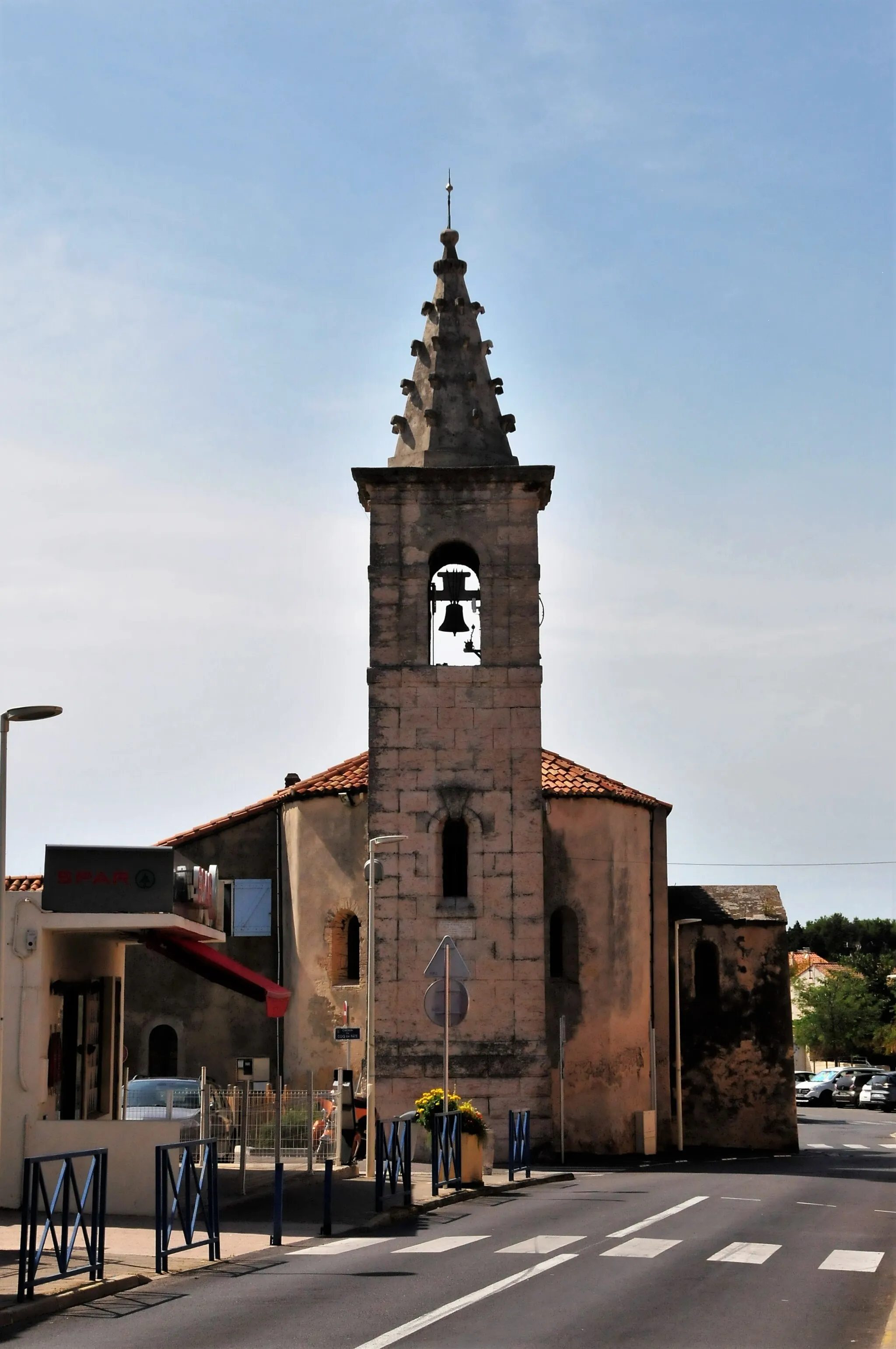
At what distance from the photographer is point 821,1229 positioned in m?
19.2

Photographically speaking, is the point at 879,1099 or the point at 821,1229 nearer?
the point at 821,1229

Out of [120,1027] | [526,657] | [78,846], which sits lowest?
[120,1027]

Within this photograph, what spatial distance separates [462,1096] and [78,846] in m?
14.2

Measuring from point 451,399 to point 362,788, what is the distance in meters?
8.53

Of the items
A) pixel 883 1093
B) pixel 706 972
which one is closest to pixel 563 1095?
pixel 706 972

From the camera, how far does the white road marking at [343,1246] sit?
1638 cm

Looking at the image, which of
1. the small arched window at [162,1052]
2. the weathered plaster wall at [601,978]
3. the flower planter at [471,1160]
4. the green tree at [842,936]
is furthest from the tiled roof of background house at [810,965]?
the flower planter at [471,1160]

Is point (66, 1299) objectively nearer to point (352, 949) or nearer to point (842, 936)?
→ point (352, 949)

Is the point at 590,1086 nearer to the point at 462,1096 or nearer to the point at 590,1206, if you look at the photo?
the point at 462,1096

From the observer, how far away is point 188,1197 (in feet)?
51.5

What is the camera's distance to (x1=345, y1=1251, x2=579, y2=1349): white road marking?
11.0 metres

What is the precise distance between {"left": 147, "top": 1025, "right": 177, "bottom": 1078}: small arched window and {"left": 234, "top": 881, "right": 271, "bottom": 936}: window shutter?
267cm

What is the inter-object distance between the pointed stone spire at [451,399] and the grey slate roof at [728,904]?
13790 millimetres

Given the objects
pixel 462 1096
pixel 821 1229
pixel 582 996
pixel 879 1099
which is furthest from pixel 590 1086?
pixel 879 1099
